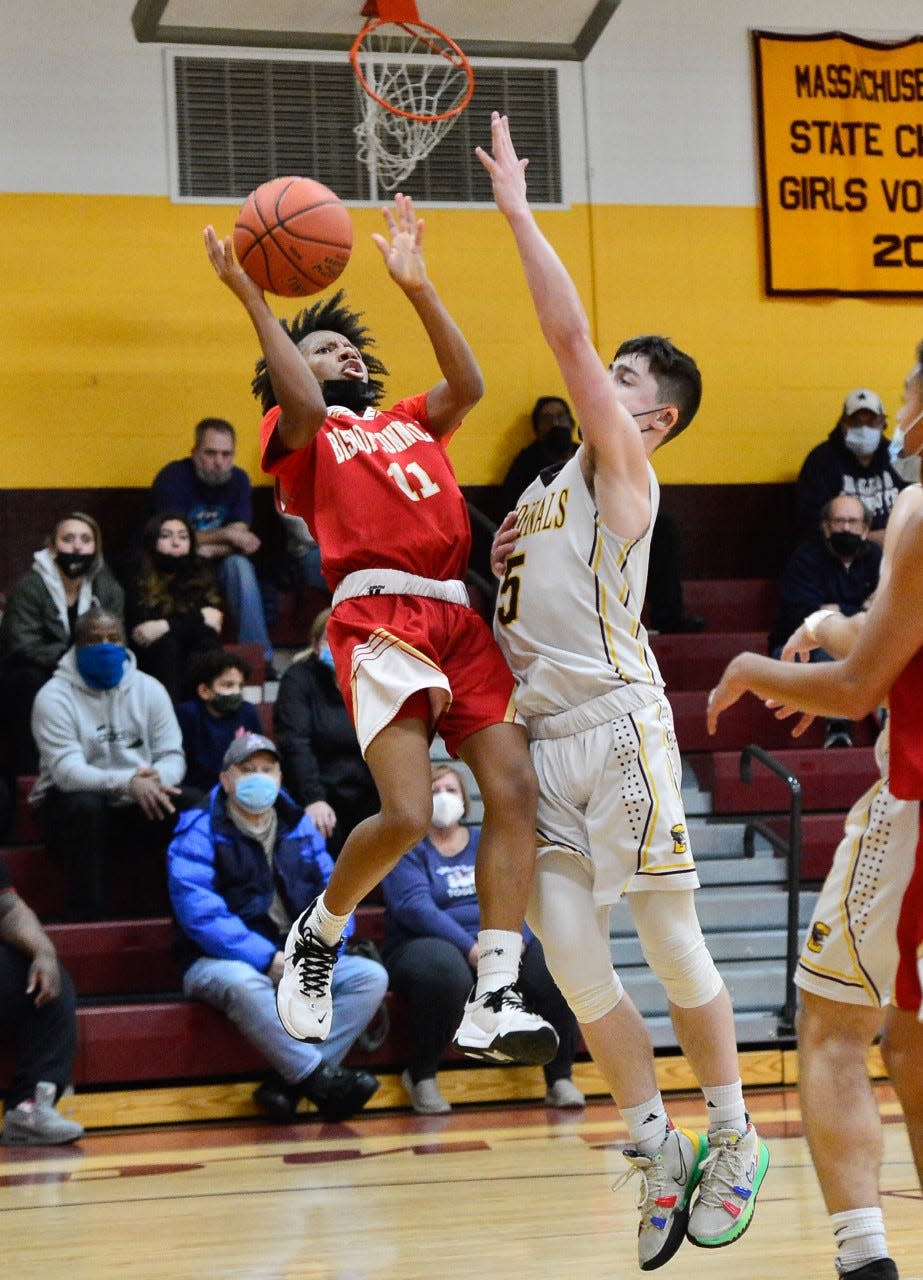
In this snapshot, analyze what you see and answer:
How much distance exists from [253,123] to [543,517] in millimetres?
7617

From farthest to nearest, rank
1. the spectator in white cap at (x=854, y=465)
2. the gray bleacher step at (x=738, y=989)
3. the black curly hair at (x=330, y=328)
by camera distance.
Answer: the spectator in white cap at (x=854, y=465) → the gray bleacher step at (x=738, y=989) → the black curly hair at (x=330, y=328)

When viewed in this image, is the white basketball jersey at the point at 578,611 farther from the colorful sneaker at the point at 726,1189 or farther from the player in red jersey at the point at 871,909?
the colorful sneaker at the point at 726,1189

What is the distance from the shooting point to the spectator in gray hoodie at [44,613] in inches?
351

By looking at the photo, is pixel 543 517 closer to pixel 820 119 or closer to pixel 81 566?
pixel 81 566

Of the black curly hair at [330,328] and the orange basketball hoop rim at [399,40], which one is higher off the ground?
the orange basketball hoop rim at [399,40]

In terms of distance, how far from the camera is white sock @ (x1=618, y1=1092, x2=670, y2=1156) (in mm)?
4359

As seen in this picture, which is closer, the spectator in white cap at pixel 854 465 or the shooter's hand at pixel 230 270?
the shooter's hand at pixel 230 270

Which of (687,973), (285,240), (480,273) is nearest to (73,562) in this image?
(480,273)

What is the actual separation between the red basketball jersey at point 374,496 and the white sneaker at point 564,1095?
345 centimetres

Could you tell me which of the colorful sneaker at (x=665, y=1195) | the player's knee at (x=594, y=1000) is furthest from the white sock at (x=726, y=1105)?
the player's knee at (x=594, y=1000)

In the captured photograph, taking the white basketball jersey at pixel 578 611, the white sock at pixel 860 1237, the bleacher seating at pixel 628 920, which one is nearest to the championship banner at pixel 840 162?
the bleacher seating at pixel 628 920

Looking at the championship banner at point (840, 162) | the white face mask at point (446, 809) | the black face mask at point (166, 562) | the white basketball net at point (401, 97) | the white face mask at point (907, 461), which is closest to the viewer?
the white face mask at point (907, 461)

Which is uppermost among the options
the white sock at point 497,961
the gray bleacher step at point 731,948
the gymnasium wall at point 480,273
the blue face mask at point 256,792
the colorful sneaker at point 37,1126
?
the gymnasium wall at point 480,273

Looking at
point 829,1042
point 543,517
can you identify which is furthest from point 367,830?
point 829,1042
